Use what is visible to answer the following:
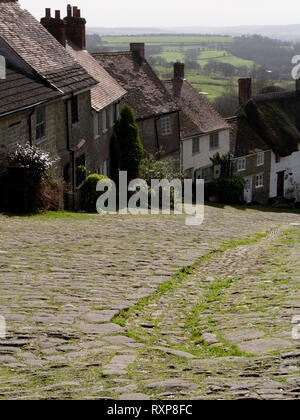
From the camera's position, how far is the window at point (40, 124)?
75.8 feet

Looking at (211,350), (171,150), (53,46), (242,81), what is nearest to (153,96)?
(171,150)

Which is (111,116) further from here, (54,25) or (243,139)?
(243,139)

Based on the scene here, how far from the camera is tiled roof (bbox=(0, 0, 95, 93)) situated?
80.3ft

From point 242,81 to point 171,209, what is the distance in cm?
2439

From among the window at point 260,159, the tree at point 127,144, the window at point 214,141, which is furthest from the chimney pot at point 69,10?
the window at point 260,159

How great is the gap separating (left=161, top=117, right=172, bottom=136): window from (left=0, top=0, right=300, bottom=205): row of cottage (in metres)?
0.07

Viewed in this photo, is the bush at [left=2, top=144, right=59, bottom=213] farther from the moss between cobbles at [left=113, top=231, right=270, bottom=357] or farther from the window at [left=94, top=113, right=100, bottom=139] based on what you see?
the window at [left=94, top=113, right=100, bottom=139]

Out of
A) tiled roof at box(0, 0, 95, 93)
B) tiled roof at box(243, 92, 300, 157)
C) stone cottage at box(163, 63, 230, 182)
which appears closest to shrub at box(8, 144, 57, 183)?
tiled roof at box(0, 0, 95, 93)

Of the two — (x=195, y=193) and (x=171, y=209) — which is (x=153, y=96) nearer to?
(x=195, y=193)

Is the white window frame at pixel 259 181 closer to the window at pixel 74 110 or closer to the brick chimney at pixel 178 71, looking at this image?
the brick chimney at pixel 178 71

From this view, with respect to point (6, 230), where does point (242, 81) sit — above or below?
above

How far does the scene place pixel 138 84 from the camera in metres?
41.2

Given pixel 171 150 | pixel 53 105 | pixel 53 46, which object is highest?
pixel 53 46
